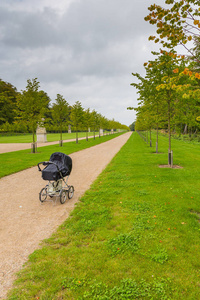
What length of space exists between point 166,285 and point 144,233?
1.44 metres

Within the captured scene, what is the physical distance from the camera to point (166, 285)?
2797mm

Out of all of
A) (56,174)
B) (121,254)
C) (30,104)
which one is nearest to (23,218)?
(56,174)

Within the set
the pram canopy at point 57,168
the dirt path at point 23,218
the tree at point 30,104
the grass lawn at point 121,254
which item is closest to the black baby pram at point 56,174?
the pram canopy at point 57,168

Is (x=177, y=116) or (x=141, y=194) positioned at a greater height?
(x=177, y=116)

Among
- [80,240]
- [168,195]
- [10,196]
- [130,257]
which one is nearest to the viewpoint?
[130,257]

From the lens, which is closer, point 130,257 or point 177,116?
point 130,257

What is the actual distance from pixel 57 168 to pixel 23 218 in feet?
5.67

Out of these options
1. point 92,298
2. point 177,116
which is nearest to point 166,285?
point 92,298

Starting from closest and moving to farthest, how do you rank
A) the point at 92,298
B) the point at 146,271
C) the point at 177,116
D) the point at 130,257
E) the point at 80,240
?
the point at 92,298 < the point at 146,271 < the point at 130,257 < the point at 80,240 < the point at 177,116

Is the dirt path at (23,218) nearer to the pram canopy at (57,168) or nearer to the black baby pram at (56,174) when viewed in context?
the black baby pram at (56,174)

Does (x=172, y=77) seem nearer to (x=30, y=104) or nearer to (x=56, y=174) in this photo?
(x=56, y=174)

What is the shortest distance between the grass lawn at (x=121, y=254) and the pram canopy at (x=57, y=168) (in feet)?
3.93

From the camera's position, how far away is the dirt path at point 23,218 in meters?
3.49

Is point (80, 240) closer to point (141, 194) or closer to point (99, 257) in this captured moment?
point (99, 257)
